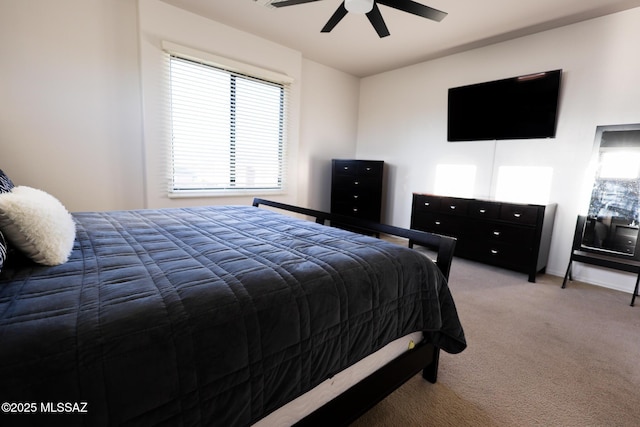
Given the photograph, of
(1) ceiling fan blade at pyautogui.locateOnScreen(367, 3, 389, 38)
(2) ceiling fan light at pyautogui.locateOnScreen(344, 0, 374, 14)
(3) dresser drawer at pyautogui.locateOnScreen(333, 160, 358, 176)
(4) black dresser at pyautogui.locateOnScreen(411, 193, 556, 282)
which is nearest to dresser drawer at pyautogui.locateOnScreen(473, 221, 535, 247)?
(4) black dresser at pyautogui.locateOnScreen(411, 193, 556, 282)

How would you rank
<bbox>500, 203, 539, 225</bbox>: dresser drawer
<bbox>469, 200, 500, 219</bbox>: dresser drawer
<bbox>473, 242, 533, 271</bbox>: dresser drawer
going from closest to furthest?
<bbox>500, 203, 539, 225</bbox>: dresser drawer < <bbox>473, 242, 533, 271</bbox>: dresser drawer < <bbox>469, 200, 500, 219</bbox>: dresser drawer

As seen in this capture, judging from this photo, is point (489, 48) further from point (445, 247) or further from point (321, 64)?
point (445, 247)

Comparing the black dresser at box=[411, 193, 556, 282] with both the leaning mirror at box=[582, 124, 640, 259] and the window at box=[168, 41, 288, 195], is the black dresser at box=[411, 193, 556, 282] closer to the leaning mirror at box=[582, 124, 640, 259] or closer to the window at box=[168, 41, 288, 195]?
the leaning mirror at box=[582, 124, 640, 259]

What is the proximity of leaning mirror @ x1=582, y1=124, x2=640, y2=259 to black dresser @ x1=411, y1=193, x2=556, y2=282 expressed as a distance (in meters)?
0.39

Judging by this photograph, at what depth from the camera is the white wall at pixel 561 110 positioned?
287 centimetres

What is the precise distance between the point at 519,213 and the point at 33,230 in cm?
380

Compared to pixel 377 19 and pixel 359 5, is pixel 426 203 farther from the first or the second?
pixel 359 5

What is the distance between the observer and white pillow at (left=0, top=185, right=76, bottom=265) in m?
0.98

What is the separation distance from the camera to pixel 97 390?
602 mm

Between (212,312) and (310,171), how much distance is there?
3968 mm

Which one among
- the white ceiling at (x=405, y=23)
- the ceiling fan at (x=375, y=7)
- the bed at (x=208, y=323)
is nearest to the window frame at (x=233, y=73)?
the white ceiling at (x=405, y=23)

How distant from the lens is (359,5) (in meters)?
2.11

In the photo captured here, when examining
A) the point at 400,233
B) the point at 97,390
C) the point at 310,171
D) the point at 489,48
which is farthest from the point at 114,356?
the point at 489,48

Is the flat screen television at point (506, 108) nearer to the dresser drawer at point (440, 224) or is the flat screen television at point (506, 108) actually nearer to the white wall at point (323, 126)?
the dresser drawer at point (440, 224)
